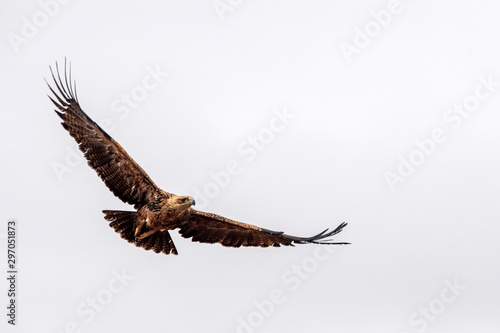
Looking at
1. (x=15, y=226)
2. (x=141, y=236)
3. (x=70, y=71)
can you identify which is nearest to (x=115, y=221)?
(x=141, y=236)

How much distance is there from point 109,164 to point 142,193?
3.66 ft

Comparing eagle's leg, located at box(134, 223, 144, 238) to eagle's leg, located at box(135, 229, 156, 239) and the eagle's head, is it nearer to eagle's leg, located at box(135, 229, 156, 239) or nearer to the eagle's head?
eagle's leg, located at box(135, 229, 156, 239)

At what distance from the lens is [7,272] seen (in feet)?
101

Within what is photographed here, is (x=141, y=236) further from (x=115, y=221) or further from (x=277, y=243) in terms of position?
(x=277, y=243)

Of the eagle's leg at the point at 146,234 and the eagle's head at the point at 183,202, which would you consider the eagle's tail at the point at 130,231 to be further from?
the eagle's head at the point at 183,202

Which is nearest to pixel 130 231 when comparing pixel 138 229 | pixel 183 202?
pixel 138 229

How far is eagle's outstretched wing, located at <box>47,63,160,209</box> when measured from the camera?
25.2 metres

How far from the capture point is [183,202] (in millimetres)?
25094

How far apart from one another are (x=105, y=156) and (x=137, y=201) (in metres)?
1.44

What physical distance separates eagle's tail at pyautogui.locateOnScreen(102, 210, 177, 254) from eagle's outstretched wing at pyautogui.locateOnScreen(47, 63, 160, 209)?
43 cm

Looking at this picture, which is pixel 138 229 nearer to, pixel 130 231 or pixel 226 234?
pixel 130 231

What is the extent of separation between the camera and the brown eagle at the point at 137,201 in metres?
25.2

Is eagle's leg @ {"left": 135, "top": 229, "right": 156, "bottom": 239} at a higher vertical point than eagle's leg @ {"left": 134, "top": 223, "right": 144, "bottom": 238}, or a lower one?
lower

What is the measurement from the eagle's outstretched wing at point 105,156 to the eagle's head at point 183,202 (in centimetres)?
70
